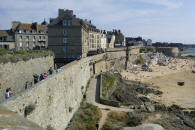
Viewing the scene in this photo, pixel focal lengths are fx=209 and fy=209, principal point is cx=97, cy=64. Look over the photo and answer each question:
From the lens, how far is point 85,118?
19.8 metres

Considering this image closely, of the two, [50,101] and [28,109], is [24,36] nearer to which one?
[50,101]

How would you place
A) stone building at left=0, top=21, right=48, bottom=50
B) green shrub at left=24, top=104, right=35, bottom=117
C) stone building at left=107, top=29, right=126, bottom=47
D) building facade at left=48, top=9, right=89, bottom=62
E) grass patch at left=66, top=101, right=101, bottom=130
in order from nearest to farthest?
green shrub at left=24, top=104, right=35, bottom=117 < grass patch at left=66, top=101, right=101, bottom=130 < building facade at left=48, top=9, right=89, bottom=62 < stone building at left=0, top=21, right=48, bottom=50 < stone building at left=107, top=29, right=126, bottom=47

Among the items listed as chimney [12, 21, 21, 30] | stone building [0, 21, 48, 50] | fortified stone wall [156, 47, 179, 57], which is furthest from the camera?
fortified stone wall [156, 47, 179, 57]

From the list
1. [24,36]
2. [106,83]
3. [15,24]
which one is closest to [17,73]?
[106,83]

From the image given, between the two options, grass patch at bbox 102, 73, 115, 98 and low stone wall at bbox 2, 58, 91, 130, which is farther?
grass patch at bbox 102, 73, 115, 98

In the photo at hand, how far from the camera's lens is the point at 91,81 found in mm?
31719

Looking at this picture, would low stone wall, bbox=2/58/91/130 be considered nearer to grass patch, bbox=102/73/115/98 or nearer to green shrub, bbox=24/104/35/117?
green shrub, bbox=24/104/35/117

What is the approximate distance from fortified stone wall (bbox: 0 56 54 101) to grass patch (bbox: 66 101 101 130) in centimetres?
528

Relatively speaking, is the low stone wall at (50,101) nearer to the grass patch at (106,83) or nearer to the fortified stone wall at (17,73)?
the fortified stone wall at (17,73)

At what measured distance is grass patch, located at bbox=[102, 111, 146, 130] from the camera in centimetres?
1935

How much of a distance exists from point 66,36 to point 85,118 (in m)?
20.7

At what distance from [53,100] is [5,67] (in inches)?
199

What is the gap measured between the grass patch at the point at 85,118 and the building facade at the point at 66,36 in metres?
16.3

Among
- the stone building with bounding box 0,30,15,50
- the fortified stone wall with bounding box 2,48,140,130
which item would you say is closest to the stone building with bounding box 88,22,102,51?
the stone building with bounding box 0,30,15,50
